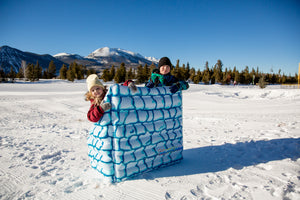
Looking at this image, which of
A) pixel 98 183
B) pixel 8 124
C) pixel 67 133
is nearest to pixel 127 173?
pixel 98 183

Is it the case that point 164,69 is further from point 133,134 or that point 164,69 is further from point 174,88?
point 133,134

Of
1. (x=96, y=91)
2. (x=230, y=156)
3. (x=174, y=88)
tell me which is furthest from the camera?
(x=230, y=156)

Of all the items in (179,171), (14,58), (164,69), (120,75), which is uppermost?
(14,58)

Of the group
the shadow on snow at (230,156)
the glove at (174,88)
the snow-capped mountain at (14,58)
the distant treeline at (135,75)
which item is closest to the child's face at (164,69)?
the glove at (174,88)

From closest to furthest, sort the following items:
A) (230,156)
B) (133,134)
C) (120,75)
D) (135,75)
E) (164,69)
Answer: (133,134) < (164,69) < (230,156) < (120,75) < (135,75)

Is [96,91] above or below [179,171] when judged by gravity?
above

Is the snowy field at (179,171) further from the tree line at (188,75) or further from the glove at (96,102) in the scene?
the tree line at (188,75)

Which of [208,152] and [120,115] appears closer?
[120,115]

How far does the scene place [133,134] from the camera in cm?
237

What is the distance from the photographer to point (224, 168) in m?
2.71

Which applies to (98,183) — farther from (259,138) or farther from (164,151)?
(259,138)

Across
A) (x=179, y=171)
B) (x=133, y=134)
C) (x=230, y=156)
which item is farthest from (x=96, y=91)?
(x=230, y=156)

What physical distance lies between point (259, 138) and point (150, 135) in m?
3.13

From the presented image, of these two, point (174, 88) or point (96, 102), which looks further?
point (174, 88)
